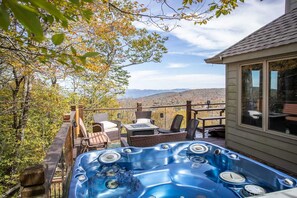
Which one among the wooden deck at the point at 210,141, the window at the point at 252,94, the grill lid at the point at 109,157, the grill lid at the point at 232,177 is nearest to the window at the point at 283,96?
the window at the point at 252,94

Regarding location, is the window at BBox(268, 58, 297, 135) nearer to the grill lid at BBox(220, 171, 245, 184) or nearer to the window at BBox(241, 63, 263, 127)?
the window at BBox(241, 63, 263, 127)

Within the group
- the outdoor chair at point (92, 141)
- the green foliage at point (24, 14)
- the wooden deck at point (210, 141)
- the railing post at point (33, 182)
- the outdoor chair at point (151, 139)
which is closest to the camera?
the green foliage at point (24, 14)

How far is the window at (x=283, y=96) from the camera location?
3.77 metres

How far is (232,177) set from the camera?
3258mm

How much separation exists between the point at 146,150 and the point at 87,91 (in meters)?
7.69

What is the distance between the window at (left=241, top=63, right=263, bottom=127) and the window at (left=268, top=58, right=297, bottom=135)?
25 centimetres

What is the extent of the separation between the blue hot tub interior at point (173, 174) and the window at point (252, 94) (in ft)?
4.52

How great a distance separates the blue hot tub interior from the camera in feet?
9.70

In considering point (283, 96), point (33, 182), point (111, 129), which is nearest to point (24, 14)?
point (33, 182)

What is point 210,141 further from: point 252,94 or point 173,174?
point 173,174

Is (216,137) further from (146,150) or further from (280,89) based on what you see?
(146,150)

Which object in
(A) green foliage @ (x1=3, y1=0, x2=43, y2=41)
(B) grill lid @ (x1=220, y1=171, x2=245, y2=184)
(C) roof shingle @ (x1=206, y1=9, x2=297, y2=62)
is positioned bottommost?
(B) grill lid @ (x1=220, y1=171, x2=245, y2=184)

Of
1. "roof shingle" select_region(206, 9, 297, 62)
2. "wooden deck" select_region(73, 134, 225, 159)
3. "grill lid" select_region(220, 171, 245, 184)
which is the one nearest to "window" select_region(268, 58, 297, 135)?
"roof shingle" select_region(206, 9, 297, 62)

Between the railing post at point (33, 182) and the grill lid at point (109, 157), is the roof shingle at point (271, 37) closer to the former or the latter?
the grill lid at point (109, 157)
